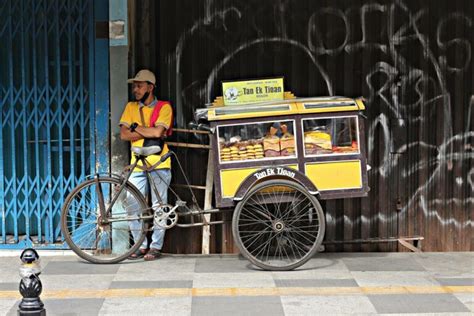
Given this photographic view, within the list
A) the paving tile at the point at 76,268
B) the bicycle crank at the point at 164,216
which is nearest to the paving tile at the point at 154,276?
the paving tile at the point at 76,268

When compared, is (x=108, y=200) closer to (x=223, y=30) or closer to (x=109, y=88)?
(x=109, y=88)

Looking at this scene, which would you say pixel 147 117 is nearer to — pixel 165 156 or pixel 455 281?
pixel 165 156

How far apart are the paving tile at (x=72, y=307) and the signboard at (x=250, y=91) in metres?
2.42

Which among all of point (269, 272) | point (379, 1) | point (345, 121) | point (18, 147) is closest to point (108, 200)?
point (18, 147)

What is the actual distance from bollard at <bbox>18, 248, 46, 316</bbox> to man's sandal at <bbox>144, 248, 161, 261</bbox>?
2757 millimetres

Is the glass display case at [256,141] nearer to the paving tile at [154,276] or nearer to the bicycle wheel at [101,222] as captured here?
the bicycle wheel at [101,222]

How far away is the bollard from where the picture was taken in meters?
5.39

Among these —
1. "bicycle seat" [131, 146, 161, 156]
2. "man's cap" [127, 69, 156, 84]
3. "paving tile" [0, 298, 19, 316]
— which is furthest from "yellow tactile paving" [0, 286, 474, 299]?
"man's cap" [127, 69, 156, 84]

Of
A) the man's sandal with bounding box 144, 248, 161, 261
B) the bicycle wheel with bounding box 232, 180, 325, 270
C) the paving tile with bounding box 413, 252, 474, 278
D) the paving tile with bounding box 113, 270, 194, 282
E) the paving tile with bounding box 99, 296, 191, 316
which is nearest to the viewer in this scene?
the paving tile with bounding box 99, 296, 191, 316

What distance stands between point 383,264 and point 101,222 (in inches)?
113

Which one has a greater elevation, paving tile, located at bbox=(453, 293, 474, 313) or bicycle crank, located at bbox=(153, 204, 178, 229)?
bicycle crank, located at bbox=(153, 204, 178, 229)

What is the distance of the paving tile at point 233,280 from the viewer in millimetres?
7254

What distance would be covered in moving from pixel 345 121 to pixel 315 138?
33cm

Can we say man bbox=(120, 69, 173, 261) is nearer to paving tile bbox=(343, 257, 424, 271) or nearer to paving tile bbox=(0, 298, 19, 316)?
paving tile bbox=(0, 298, 19, 316)
